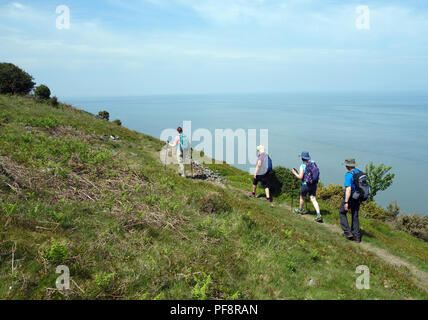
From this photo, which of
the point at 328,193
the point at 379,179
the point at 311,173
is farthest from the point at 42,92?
the point at 379,179

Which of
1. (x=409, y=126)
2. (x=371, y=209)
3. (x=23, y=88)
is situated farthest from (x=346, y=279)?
(x=409, y=126)

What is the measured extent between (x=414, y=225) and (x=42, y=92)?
4025 centimetres

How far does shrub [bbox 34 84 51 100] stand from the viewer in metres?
30.9

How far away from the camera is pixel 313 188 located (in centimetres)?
1216

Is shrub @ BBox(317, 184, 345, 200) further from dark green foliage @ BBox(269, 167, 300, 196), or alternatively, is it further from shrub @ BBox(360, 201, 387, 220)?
dark green foliage @ BBox(269, 167, 300, 196)

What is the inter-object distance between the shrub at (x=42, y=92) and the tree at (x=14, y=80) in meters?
1.32

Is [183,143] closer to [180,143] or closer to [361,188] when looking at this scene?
[180,143]

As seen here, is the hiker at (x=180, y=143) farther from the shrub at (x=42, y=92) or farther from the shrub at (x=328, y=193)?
the shrub at (x=42, y=92)

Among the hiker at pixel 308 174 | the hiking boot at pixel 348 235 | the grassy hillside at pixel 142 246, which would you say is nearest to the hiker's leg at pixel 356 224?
the hiking boot at pixel 348 235

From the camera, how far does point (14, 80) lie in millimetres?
29625

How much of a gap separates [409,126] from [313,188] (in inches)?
8262

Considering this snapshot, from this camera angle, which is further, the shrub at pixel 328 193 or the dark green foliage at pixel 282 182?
the shrub at pixel 328 193

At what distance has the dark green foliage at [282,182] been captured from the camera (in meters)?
16.6

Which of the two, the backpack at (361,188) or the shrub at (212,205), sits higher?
the backpack at (361,188)
